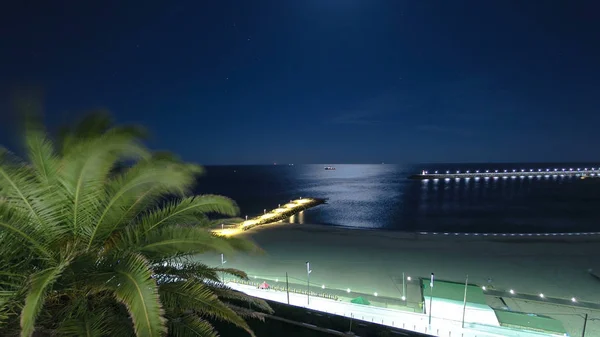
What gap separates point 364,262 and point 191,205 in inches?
743

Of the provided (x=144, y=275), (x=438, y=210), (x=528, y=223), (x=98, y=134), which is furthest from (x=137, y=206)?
(x=438, y=210)

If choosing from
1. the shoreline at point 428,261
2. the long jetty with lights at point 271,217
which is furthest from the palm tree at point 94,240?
the long jetty with lights at point 271,217

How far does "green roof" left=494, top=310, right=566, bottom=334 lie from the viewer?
10320mm

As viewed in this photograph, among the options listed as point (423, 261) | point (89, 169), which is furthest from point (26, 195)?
point (423, 261)

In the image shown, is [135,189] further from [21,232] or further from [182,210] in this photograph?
[21,232]

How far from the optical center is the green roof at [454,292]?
12906 millimetres

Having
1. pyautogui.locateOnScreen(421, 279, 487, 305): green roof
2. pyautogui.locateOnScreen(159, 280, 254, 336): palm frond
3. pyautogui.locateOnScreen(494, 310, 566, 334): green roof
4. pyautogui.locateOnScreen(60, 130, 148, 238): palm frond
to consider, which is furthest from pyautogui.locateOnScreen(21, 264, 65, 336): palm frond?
pyautogui.locateOnScreen(421, 279, 487, 305): green roof

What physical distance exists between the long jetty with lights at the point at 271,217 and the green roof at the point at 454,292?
16282mm

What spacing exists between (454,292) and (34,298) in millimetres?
14381

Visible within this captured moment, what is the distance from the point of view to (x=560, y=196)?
73.9 metres

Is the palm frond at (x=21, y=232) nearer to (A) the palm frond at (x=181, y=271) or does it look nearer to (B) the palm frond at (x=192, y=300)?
(A) the palm frond at (x=181, y=271)

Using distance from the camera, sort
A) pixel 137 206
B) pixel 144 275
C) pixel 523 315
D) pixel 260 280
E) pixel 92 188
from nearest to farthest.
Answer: pixel 144 275
pixel 92 188
pixel 137 206
pixel 523 315
pixel 260 280

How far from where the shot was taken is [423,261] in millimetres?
22141

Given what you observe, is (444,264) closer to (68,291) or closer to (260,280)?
(260,280)
